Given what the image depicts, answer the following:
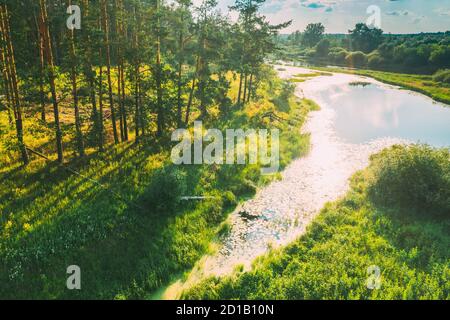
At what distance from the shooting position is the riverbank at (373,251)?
12.1 m

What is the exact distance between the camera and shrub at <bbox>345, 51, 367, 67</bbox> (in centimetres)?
11519

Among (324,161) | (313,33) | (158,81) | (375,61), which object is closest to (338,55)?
(375,61)

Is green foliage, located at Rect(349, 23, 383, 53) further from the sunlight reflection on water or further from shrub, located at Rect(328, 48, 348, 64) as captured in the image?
the sunlight reflection on water

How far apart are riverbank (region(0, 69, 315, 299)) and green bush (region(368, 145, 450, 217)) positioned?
8098 millimetres

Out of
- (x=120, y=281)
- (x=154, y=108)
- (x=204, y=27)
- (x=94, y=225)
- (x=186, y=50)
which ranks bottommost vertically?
(x=120, y=281)

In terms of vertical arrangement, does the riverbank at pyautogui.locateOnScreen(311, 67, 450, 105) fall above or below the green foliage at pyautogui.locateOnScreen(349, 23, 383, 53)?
below

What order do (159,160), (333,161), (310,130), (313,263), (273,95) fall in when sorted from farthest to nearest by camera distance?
(273,95)
(310,130)
(333,161)
(159,160)
(313,263)

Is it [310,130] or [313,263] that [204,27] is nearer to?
[310,130]

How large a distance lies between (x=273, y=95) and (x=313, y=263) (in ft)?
123

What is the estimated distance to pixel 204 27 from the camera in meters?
28.2

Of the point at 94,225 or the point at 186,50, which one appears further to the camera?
the point at 186,50

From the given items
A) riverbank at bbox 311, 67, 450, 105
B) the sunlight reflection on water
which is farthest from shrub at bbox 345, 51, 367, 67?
→ the sunlight reflection on water

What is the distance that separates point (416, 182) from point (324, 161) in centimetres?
999
